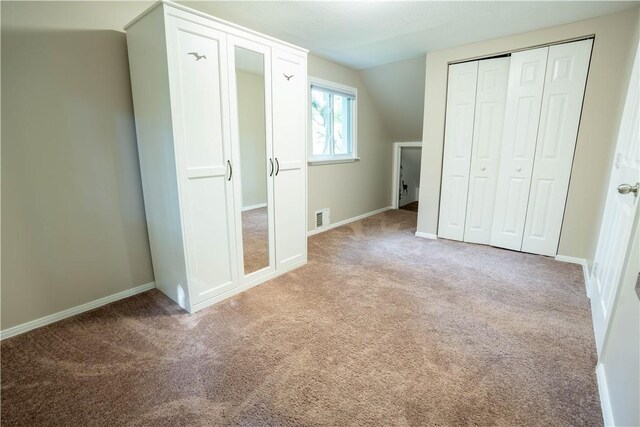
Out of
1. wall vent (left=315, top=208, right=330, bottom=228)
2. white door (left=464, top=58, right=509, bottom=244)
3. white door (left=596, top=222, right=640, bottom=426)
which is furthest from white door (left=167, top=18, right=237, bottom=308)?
white door (left=464, top=58, right=509, bottom=244)

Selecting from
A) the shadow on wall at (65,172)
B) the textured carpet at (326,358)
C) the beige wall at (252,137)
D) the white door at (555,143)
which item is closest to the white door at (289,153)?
the beige wall at (252,137)

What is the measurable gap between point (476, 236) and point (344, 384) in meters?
2.66

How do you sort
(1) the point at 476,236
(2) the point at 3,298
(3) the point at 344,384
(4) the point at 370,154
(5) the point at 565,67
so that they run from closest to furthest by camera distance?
(3) the point at 344,384 < (2) the point at 3,298 < (5) the point at 565,67 < (1) the point at 476,236 < (4) the point at 370,154

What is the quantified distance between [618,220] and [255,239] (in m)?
2.35

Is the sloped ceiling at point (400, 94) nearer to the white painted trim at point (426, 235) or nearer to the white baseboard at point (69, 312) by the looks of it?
the white painted trim at point (426, 235)

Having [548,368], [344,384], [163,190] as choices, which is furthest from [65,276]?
[548,368]

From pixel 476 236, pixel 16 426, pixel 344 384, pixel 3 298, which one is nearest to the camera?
pixel 16 426

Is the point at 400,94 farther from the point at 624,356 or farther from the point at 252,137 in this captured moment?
the point at 624,356

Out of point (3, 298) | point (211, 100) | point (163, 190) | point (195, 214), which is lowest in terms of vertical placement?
point (3, 298)

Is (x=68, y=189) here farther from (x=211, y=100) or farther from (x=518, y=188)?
(x=518, y=188)

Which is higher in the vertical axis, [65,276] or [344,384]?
[65,276]

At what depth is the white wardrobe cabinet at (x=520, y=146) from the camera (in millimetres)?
2732

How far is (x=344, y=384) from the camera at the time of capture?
144 centimetres

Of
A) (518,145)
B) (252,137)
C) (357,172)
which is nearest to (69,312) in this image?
(252,137)
